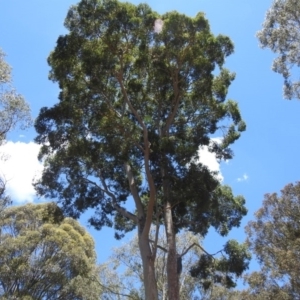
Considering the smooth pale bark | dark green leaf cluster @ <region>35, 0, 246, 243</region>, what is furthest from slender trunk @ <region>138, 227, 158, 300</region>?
dark green leaf cluster @ <region>35, 0, 246, 243</region>

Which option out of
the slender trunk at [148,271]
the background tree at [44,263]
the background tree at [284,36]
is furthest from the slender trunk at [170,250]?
the background tree at [44,263]

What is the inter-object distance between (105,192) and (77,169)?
113cm

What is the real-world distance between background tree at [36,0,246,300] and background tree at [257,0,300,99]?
2.55 meters

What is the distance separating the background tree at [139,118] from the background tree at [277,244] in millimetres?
4517

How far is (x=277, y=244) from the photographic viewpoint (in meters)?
18.8

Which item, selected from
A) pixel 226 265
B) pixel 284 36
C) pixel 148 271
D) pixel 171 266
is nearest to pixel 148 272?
pixel 148 271

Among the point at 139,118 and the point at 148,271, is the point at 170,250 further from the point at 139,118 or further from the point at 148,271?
the point at 139,118

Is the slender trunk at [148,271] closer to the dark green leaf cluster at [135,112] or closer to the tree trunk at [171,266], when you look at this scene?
the tree trunk at [171,266]

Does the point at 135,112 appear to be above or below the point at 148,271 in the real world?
above

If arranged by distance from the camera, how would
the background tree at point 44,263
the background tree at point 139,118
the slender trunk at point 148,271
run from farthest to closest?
1. the background tree at point 44,263
2. the background tree at point 139,118
3. the slender trunk at point 148,271

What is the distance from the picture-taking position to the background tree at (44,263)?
21.3 m

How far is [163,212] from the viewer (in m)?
12.5

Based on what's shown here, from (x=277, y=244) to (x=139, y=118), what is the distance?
9.71m

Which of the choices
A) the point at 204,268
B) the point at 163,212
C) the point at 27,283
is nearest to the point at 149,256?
the point at 163,212
